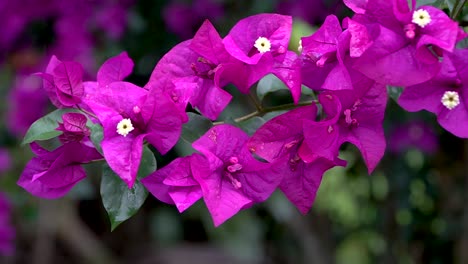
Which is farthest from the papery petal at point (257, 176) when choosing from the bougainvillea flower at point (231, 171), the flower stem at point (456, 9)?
the flower stem at point (456, 9)

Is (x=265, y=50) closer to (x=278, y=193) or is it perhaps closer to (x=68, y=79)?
(x=68, y=79)

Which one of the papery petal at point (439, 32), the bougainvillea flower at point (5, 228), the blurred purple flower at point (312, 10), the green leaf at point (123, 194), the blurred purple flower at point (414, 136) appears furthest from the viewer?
the bougainvillea flower at point (5, 228)

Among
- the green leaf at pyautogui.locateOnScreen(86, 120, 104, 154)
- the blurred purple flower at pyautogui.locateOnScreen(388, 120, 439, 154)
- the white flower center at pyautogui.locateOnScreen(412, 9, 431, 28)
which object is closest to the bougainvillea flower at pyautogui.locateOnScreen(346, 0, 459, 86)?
the white flower center at pyautogui.locateOnScreen(412, 9, 431, 28)

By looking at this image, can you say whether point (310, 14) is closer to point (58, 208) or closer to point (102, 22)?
point (102, 22)

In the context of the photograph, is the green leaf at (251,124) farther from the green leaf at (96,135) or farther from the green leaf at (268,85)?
the green leaf at (96,135)

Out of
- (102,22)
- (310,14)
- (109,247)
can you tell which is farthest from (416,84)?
(109,247)

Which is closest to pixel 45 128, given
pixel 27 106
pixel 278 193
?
pixel 27 106
